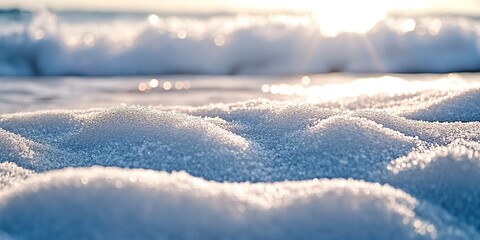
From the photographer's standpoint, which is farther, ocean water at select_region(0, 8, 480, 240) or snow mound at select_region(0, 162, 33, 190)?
snow mound at select_region(0, 162, 33, 190)

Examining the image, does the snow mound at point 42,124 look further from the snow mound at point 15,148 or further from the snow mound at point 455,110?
the snow mound at point 455,110

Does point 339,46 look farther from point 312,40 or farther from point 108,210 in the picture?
point 108,210

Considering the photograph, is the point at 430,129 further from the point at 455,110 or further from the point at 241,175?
the point at 241,175

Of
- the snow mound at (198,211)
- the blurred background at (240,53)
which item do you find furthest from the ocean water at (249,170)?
the blurred background at (240,53)

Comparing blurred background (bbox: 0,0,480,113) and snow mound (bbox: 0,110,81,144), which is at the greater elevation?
blurred background (bbox: 0,0,480,113)

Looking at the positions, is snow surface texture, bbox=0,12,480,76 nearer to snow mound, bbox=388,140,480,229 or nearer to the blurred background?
the blurred background

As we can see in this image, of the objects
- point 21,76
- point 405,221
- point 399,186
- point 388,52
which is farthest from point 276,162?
point 388,52

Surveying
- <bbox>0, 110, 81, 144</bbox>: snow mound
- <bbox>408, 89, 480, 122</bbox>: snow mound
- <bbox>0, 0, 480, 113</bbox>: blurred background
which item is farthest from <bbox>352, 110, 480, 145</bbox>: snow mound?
<bbox>0, 0, 480, 113</bbox>: blurred background

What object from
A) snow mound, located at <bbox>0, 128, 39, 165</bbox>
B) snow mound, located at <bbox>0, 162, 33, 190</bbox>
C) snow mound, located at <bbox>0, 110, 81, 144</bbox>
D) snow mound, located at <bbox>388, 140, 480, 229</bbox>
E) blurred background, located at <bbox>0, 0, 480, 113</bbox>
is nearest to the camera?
snow mound, located at <bbox>388, 140, 480, 229</bbox>
